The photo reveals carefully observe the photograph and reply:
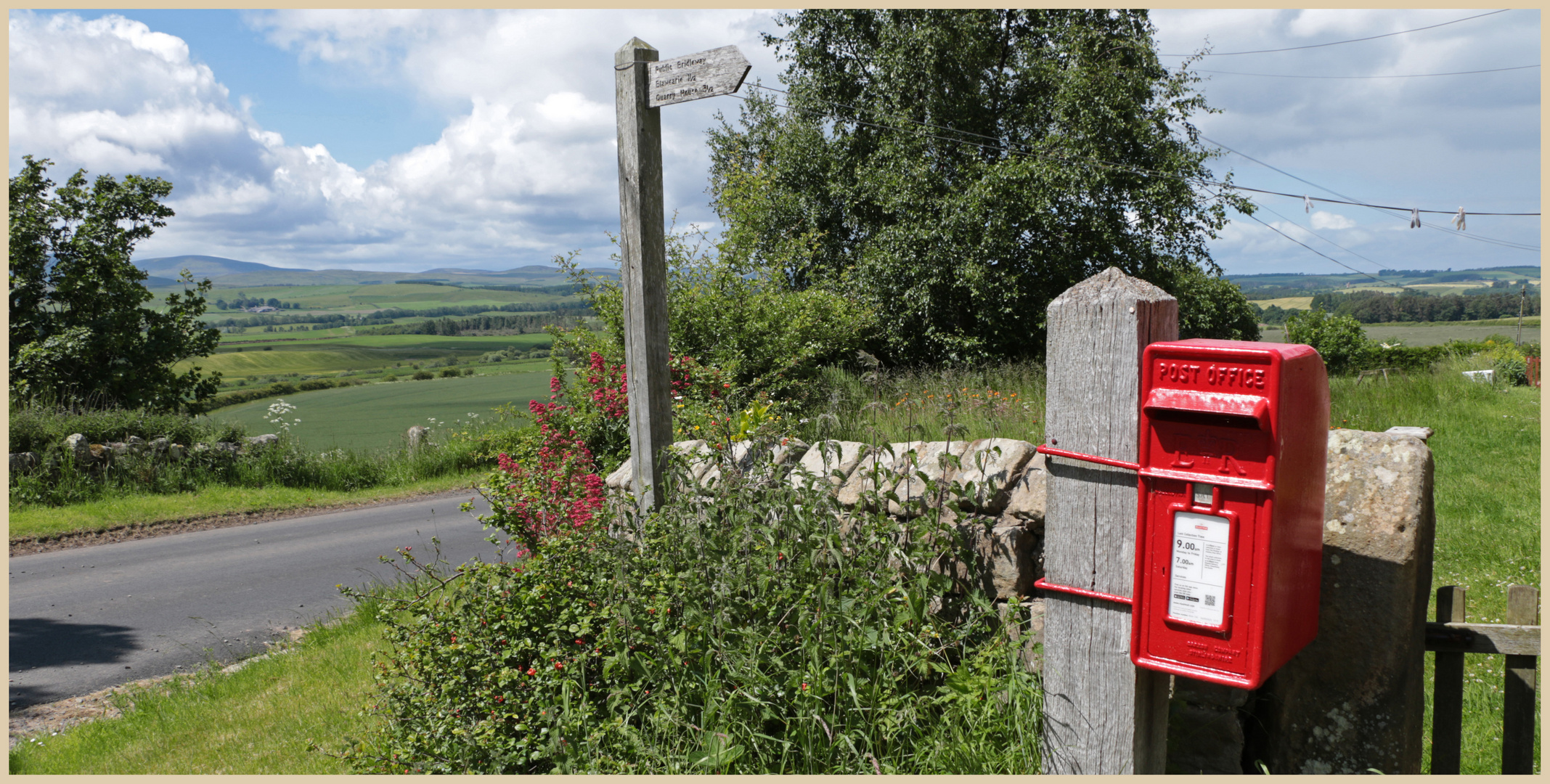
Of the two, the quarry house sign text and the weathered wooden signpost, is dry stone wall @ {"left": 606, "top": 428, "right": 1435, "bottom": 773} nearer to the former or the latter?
the weathered wooden signpost

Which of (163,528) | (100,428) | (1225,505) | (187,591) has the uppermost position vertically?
Answer: (1225,505)

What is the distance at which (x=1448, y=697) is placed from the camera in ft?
8.33

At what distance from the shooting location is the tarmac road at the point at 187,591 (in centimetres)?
517

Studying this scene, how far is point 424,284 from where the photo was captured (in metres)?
121

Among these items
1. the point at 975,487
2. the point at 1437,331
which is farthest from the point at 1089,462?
the point at 1437,331

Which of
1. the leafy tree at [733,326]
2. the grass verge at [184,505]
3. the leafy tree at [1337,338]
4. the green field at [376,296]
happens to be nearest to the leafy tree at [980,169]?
the leafy tree at [733,326]

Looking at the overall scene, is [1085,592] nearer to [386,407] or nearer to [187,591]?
[187,591]

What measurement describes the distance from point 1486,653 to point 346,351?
41.2 meters

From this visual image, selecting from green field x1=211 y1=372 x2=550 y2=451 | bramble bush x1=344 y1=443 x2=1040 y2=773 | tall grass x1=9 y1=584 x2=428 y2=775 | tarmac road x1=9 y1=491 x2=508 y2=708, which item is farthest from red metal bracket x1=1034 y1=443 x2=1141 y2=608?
green field x1=211 y1=372 x2=550 y2=451

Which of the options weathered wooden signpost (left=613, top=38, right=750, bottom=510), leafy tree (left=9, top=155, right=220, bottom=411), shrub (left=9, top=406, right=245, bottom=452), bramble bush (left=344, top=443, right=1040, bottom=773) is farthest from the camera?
leafy tree (left=9, top=155, right=220, bottom=411)

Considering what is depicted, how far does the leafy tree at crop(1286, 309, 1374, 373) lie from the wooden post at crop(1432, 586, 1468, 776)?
27.4 m

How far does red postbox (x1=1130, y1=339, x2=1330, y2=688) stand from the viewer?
2061 mm

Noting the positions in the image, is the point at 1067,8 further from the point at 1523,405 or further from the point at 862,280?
the point at 1523,405

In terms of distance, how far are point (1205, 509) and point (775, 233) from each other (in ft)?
53.4
